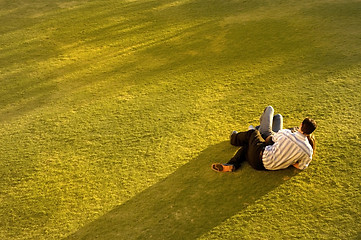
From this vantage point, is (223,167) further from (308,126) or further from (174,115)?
(174,115)

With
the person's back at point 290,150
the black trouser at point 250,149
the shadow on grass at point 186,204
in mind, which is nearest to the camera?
the shadow on grass at point 186,204

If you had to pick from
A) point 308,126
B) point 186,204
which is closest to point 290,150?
point 308,126

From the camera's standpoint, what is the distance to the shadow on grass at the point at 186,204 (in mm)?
3756

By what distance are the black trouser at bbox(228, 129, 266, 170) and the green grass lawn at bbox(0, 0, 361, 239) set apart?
13 centimetres

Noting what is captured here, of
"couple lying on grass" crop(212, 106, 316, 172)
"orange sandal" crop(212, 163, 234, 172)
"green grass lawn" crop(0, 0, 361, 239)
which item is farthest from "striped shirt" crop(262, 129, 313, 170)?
"orange sandal" crop(212, 163, 234, 172)

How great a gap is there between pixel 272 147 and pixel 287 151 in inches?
6.5

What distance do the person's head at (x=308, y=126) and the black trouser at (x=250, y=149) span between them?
0.47 m

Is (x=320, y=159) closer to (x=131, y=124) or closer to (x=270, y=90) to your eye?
(x=270, y=90)

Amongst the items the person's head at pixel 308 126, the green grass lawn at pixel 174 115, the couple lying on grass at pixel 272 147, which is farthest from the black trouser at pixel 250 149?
the person's head at pixel 308 126

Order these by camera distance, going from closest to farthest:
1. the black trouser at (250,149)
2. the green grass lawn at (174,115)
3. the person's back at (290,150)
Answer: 1. the green grass lawn at (174,115)
2. the person's back at (290,150)
3. the black trouser at (250,149)

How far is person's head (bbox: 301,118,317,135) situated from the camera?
3.92 m

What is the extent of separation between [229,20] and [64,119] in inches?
159

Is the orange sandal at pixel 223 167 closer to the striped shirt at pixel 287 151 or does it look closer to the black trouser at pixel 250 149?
the black trouser at pixel 250 149

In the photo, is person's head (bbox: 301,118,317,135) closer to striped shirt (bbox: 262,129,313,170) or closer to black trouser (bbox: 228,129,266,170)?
striped shirt (bbox: 262,129,313,170)
